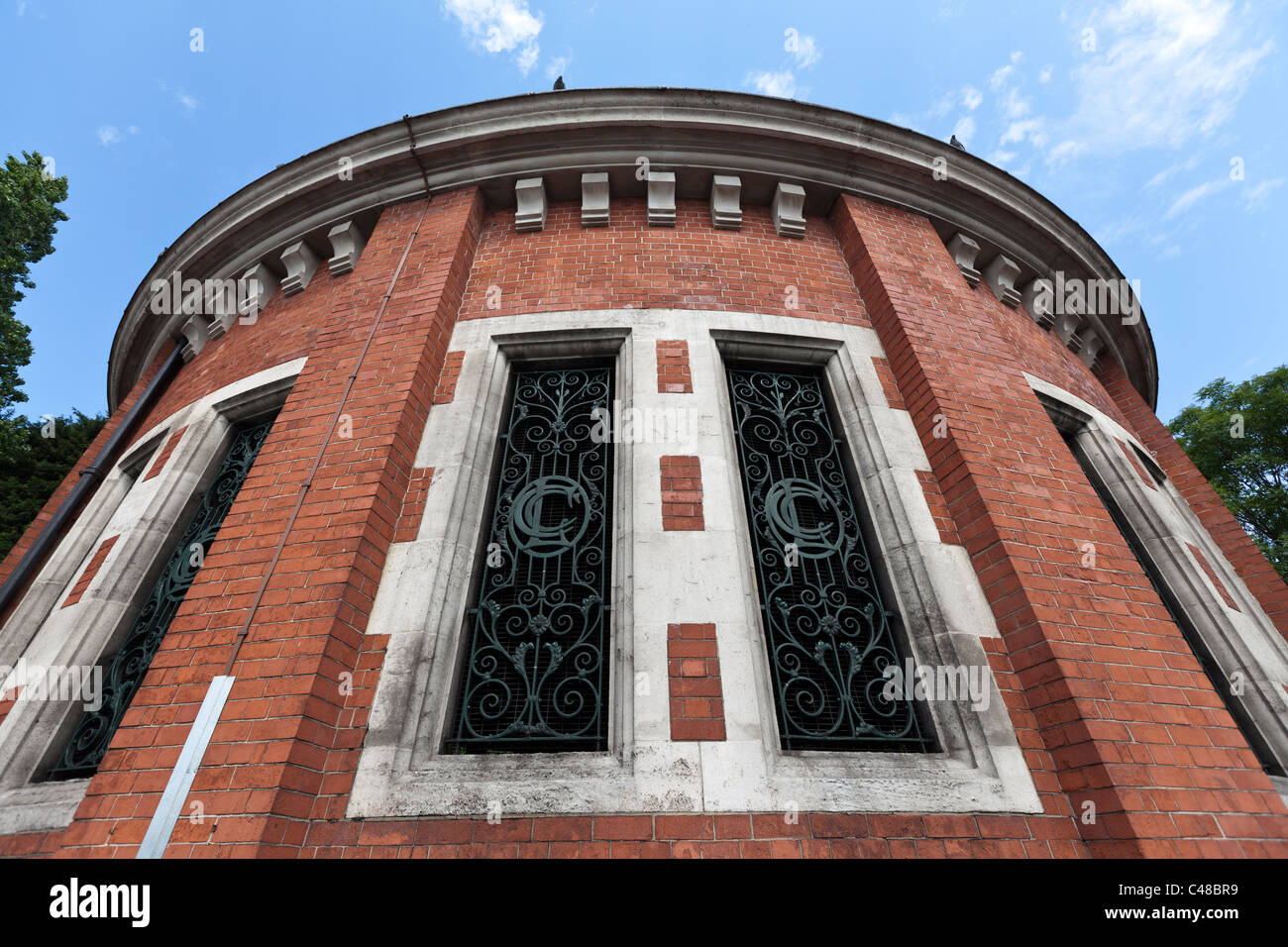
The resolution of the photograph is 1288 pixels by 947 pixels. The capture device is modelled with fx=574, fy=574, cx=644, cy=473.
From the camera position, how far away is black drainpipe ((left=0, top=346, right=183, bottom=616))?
5.85 meters

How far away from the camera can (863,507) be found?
415 cm

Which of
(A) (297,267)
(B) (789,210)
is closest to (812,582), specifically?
(B) (789,210)

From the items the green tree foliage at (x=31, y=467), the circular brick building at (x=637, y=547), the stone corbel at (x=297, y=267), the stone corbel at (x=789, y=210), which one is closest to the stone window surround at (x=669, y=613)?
the circular brick building at (x=637, y=547)

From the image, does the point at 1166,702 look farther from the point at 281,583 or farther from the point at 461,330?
the point at 461,330

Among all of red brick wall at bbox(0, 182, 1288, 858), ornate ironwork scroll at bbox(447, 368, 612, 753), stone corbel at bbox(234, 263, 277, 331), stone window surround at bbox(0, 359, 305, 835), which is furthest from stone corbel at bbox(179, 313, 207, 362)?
ornate ironwork scroll at bbox(447, 368, 612, 753)

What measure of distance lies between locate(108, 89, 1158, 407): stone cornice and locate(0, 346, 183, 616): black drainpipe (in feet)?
6.87

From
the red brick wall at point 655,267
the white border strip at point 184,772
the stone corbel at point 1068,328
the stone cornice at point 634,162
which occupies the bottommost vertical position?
the white border strip at point 184,772

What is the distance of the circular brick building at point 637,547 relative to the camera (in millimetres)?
2803

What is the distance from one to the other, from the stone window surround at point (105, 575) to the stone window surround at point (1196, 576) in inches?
296

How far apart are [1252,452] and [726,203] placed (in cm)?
1585

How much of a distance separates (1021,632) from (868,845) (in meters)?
1.54

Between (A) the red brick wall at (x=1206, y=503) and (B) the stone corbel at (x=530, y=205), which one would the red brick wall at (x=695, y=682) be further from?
(A) the red brick wall at (x=1206, y=503)

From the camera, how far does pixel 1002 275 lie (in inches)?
250
